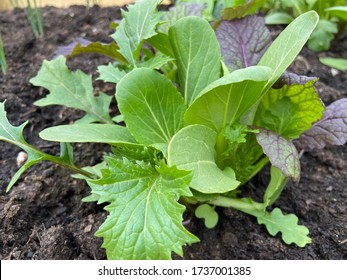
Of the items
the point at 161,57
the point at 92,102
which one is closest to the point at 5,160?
the point at 92,102

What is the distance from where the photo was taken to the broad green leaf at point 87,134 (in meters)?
→ 0.78

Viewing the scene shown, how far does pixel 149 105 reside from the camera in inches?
33.0

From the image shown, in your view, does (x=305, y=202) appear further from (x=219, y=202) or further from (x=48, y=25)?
(x=48, y=25)

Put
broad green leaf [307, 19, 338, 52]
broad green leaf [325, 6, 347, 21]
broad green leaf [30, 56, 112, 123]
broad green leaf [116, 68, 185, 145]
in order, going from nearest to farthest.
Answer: broad green leaf [116, 68, 185, 145] → broad green leaf [30, 56, 112, 123] → broad green leaf [325, 6, 347, 21] → broad green leaf [307, 19, 338, 52]

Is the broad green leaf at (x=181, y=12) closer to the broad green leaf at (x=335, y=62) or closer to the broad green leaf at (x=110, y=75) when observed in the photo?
the broad green leaf at (x=110, y=75)

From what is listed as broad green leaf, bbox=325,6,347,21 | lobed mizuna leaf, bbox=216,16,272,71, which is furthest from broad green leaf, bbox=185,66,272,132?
broad green leaf, bbox=325,6,347,21

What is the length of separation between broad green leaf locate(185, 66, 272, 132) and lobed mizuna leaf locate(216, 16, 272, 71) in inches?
5.4

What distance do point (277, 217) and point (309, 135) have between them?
0.17 m

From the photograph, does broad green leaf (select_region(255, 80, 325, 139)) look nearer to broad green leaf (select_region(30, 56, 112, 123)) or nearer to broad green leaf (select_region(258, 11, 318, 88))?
broad green leaf (select_region(258, 11, 318, 88))

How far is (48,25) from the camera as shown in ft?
4.90

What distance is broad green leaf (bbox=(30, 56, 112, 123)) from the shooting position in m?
1.03

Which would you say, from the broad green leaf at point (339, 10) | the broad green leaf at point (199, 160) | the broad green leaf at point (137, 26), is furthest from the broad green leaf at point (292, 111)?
the broad green leaf at point (339, 10)

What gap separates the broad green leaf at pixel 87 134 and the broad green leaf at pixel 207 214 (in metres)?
0.19

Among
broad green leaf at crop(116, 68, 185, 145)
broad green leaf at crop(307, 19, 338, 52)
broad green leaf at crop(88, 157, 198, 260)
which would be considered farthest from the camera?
broad green leaf at crop(307, 19, 338, 52)
